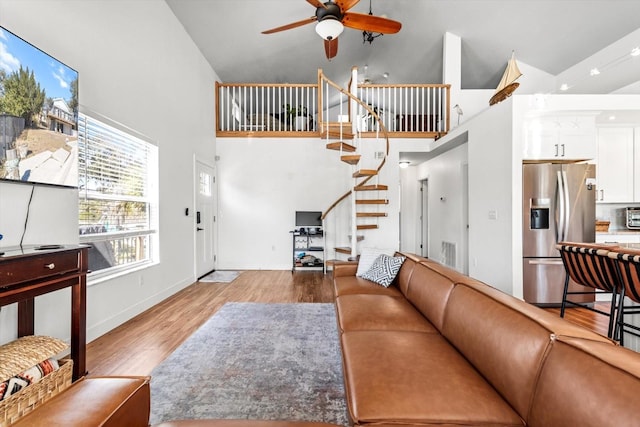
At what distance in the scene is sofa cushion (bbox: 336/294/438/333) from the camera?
1.81 m

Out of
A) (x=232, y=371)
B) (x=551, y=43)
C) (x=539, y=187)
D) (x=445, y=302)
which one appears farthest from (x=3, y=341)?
(x=551, y=43)

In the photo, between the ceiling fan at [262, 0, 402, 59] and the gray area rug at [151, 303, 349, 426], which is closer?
the gray area rug at [151, 303, 349, 426]

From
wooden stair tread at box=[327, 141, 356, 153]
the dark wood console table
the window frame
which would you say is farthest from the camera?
wooden stair tread at box=[327, 141, 356, 153]

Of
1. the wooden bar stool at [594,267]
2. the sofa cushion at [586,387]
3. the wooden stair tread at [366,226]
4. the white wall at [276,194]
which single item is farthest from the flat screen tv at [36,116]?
the wooden stair tread at [366,226]

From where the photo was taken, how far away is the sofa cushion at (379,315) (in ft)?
5.94

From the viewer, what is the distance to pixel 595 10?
425 centimetres

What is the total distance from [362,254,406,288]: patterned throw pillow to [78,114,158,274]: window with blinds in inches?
106

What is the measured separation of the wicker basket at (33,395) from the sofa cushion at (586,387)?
2.08 metres

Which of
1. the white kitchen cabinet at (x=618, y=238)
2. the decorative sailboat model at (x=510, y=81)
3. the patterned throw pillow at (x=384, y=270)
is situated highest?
the decorative sailboat model at (x=510, y=81)

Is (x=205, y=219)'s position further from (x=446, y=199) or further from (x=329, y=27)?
(x=446, y=199)

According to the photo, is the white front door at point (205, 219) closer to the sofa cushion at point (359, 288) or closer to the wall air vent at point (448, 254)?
the sofa cushion at point (359, 288)

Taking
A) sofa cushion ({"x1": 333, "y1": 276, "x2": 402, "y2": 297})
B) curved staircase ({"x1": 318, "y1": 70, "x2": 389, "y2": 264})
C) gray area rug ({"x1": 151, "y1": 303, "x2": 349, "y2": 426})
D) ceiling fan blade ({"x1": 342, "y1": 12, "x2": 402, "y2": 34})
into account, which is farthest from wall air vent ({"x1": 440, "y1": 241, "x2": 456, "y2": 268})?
ceiling fan blade ({"x1": 342, "y1": 12, "x2": 402, "y2": 34})

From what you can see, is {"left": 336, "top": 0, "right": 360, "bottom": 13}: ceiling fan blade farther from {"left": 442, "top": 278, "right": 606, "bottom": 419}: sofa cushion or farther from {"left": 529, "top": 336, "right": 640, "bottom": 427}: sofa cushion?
{"left": 529, "top": 336, "right": 640, "bottom": 427}: sofa cushion

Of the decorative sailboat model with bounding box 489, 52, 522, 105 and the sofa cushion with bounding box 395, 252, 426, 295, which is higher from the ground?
the decorative sailboat model with bounding box 489, 52, 522, 105
